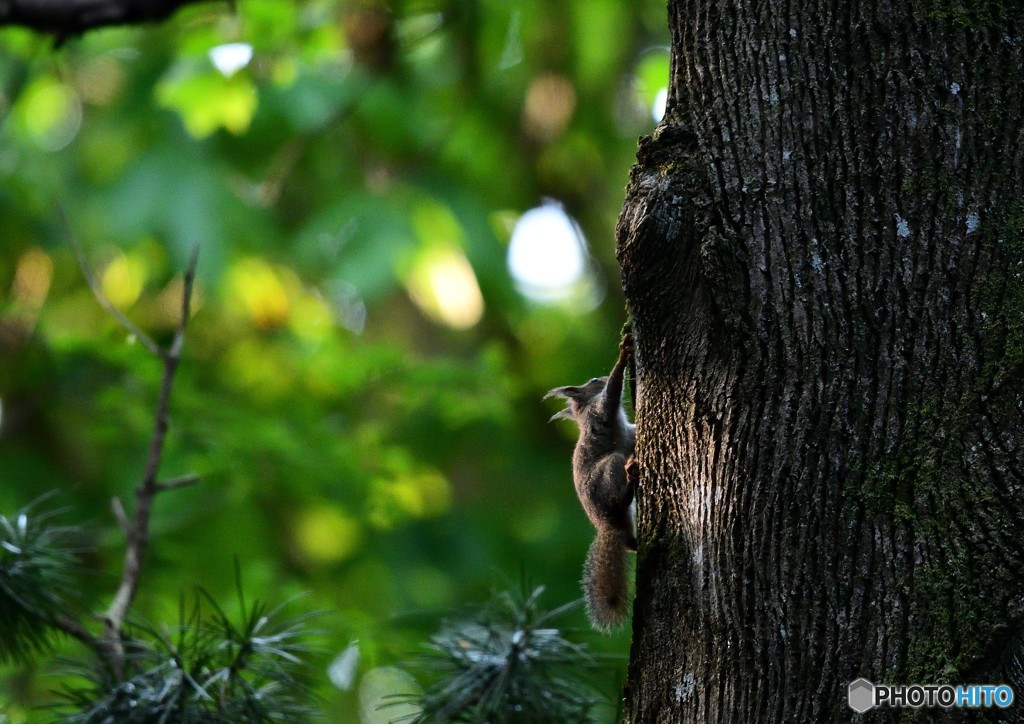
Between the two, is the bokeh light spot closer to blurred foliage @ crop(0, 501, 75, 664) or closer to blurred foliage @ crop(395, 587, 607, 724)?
blurred foliage @ crop(0, 501, 75, 664)

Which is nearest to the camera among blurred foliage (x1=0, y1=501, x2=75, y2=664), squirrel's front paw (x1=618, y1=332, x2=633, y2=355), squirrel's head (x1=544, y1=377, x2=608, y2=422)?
squirrel's front paw (x1=618, y1=332, x2=633, y2=355)

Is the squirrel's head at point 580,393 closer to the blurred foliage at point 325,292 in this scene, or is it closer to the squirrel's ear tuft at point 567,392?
the squirrel's ear tuft at point 567,392

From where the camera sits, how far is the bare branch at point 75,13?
12.0 ft

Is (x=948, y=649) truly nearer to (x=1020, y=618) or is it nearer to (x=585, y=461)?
(x=1020, y=618)

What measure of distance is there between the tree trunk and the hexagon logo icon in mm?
13

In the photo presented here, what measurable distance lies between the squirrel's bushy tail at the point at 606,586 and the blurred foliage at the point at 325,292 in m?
2.18

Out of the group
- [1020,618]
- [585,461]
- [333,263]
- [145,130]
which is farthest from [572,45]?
[1020,618]

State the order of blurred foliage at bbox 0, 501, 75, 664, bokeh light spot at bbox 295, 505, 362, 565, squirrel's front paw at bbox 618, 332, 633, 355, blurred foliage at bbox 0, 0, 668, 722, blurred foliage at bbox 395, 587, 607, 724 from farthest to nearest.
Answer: bokeh light spot at bbox 295, 505, 362, 565 → blurred foliage at bbox 0, 0, 668, 722 → blurred foliage at bbox 0, 501, 75, 664 → blurred foliage at bbox 395, 587, 607, 724 → squirrel's front paw at bbox 618, 332, 633, 355

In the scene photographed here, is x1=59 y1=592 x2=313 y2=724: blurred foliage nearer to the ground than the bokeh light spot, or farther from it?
nearer to the ground

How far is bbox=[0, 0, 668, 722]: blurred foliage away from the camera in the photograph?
605 cm

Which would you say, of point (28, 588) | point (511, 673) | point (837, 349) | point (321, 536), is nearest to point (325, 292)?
point (321, 536)

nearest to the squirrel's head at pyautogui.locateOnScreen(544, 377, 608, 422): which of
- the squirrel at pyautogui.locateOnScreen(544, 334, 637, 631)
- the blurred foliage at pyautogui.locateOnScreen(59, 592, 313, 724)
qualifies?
the squirrel at pyautogui.locateOnScreen(544, 334, 637, 631)

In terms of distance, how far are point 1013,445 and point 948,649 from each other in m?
0.40

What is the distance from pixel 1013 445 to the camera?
1.84m
